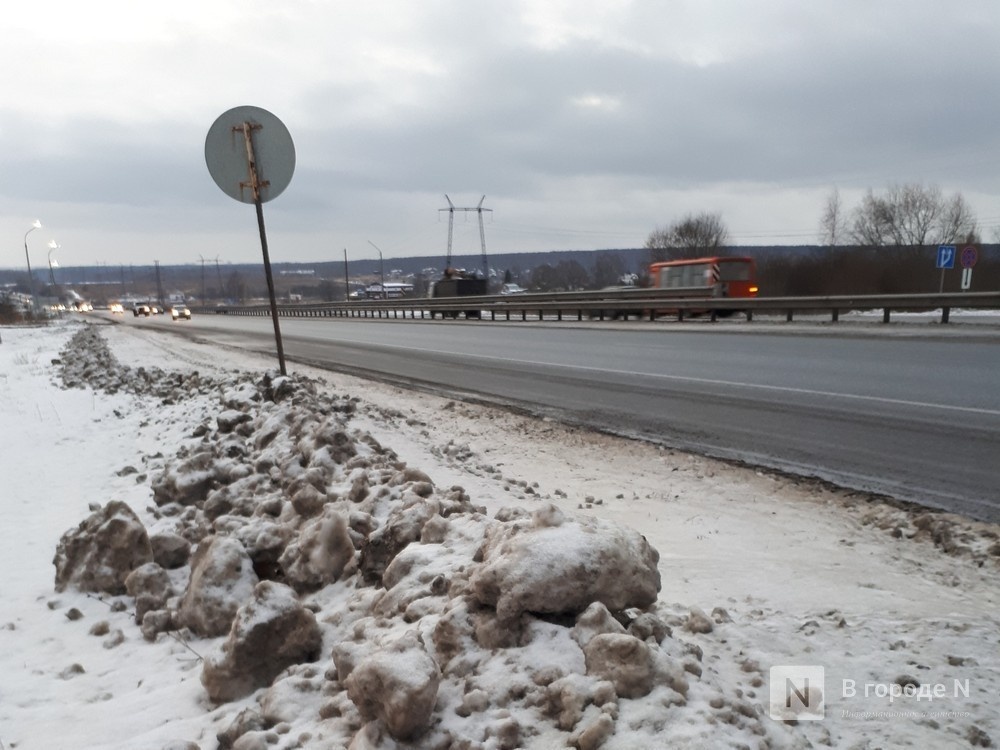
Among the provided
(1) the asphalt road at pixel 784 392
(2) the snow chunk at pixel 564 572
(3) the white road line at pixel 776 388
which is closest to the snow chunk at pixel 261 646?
(2) the snow chunk at pixel 564 572

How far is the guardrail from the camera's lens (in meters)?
17.9

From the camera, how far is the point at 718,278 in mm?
28219

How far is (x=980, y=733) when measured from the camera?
218cm

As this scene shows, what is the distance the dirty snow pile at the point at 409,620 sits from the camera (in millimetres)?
2086

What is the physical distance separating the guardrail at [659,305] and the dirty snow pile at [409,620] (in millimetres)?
17614

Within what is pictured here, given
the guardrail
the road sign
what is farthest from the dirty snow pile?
the road sign

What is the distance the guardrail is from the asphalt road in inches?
61.0

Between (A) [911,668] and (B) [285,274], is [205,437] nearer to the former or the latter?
(A) [911,668]

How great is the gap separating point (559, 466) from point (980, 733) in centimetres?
387

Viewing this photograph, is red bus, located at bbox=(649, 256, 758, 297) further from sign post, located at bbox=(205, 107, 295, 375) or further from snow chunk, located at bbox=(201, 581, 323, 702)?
snow chunk, located at bbox=(201, 581, 323, 702)

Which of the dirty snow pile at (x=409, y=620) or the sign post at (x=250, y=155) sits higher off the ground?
the sign post at (x=250, y=155)

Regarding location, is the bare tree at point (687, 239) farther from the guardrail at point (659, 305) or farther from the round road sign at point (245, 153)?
the round road sign at point (245, 153)

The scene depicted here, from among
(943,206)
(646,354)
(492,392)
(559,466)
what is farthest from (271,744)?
(943,206)

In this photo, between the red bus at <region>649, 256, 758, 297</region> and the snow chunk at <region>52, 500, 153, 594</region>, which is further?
the red bus at <region>649, 256, 758, 297</region>
